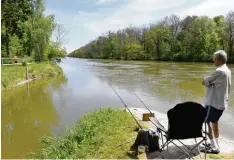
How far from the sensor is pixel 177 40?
70.9 meters

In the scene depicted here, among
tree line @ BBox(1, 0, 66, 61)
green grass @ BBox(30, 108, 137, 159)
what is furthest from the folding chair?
tree line @ BBox(1, 0, 66, 61)

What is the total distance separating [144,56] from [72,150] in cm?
7218

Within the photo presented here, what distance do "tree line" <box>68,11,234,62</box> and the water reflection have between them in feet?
138

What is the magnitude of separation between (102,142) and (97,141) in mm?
124

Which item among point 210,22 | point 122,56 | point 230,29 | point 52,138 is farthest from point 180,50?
point 52,138

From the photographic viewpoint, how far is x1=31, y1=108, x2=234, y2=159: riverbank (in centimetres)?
505

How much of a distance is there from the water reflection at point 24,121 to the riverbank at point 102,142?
603mm

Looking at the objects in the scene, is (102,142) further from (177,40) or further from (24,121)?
(177,40)

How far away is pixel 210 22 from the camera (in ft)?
197

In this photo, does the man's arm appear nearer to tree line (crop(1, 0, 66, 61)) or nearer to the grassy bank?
the grassy bank

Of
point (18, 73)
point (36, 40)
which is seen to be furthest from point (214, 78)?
point (36, 40)

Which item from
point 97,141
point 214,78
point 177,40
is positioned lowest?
point 97,141

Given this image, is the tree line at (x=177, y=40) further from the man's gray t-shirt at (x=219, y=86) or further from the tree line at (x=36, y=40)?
the man's gray t-shirt at (x=219, y=86)

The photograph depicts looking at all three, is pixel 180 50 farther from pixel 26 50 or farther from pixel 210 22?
pixel 26 50
